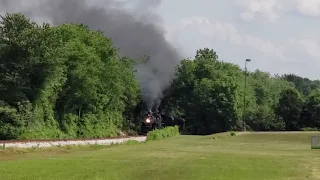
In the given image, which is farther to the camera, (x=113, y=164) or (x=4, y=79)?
(x=4, y=79)

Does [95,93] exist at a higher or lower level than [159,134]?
higher

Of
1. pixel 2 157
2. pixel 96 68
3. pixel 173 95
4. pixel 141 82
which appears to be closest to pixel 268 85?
pixel 173 95

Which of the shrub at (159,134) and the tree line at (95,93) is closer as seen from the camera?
the tree line at (95,93)

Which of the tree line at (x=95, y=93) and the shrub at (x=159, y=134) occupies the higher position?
the tree line at (x=95, y=93)

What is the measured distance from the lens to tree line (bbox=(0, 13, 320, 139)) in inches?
2299

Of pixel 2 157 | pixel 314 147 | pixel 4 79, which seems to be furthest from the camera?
pixel 4 79

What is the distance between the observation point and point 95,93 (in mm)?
76750

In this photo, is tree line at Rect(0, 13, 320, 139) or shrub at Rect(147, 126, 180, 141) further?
shrub at Rect(147, 126, 180, 141)

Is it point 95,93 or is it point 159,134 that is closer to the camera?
point 159,134

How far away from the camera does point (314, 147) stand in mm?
46000

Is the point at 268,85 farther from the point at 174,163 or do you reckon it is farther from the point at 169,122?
the point at 174,163

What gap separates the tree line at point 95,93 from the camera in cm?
5841

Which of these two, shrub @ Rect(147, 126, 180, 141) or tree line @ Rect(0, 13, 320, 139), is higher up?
tree line @ Rect(0, 13, 320, 139)

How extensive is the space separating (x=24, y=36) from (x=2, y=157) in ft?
80.4
